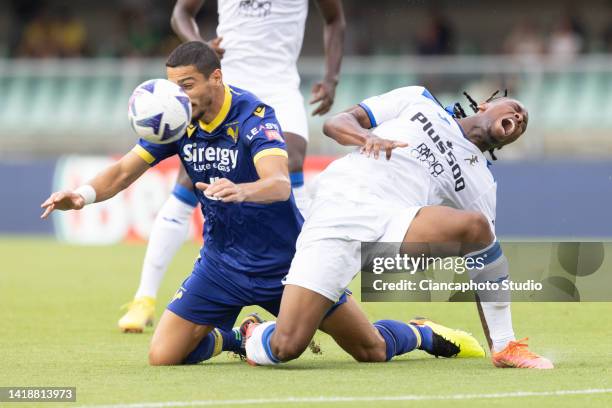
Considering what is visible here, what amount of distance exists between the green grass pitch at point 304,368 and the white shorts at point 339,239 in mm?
467

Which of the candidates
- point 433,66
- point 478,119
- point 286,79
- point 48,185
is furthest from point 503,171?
point 478,119

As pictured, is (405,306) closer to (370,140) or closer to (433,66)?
(370,140)

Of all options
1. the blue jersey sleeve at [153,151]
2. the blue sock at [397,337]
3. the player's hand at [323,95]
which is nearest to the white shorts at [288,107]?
the player's hand at [323,95]

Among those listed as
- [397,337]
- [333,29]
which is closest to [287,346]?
[397,337]

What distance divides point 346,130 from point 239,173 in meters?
0.61

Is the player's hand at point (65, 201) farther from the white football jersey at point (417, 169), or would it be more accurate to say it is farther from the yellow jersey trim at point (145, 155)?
the white football jersey at point (417, 169)

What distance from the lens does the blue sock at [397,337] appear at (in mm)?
6973

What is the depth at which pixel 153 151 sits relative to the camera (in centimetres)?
682

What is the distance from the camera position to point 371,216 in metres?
6.59

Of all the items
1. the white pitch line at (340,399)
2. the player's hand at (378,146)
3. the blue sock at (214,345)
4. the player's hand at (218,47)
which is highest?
the player's hand at (218,47)

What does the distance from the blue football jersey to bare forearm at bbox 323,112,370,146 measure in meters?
0.28

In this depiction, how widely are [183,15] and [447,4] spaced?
47.6ft

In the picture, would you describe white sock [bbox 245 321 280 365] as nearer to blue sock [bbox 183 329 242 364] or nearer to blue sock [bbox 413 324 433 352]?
blue sock [bbox 183 329 242 364]

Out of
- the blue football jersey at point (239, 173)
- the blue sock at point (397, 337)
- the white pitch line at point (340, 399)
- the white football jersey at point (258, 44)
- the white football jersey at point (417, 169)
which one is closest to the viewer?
the white pitch line at point (340, 399)
